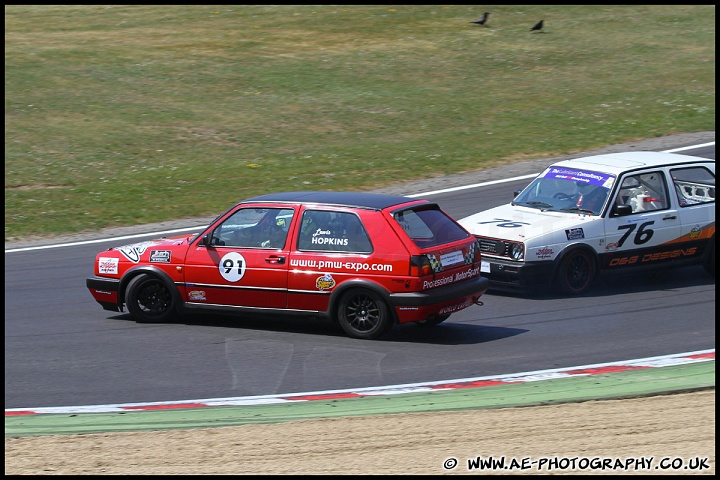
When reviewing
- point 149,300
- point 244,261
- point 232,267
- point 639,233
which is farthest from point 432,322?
point 639,233

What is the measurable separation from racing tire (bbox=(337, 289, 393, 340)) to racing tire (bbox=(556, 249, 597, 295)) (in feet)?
10.0

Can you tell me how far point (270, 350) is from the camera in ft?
34.2

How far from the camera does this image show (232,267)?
36.4 ft

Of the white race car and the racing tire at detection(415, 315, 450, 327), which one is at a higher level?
the white race car

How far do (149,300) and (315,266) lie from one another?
83.7 inches

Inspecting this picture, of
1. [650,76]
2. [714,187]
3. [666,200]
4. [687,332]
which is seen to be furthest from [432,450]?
[650,76]

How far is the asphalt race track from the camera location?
939 centimetres

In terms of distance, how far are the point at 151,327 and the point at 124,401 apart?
2582 millimetres

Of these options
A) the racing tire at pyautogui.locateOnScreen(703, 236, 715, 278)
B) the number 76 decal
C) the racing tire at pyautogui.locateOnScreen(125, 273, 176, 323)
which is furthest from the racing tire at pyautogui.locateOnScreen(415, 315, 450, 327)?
the racing tire at pyautogui.locateOnScreen(703, 236, 715, 278)

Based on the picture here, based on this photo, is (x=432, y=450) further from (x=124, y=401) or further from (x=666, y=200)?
(x=666, y=200)

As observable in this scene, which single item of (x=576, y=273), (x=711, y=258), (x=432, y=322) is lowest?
(x=432, y=322)

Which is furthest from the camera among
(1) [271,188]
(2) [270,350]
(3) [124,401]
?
(1) [271,188]

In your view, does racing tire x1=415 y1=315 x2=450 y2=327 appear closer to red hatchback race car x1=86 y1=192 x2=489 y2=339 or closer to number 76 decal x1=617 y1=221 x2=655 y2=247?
red hatchback race car x1=86 y1=192 x2=489 y2=339

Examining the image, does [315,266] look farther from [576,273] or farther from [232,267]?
[576,273]
